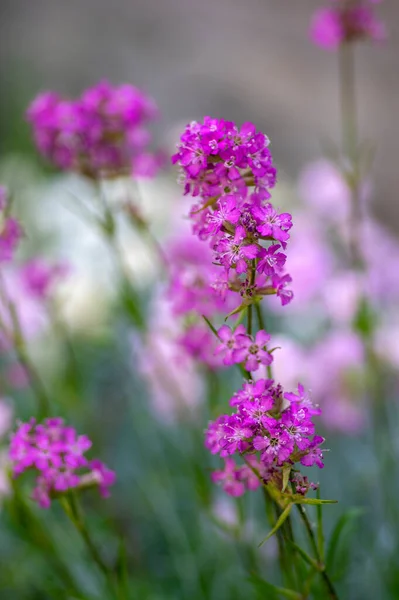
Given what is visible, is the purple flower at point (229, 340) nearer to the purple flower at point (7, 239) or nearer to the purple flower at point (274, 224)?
the purple flower at point (274, 224)

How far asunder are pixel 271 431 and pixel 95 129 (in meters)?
0.47

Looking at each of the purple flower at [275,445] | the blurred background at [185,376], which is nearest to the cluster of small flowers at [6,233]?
the blurred background at [185,376]

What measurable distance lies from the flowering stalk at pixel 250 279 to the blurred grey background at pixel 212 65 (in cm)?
193

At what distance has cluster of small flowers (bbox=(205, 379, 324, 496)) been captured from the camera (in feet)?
1.57

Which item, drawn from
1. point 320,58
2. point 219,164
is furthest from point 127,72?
point 219,164

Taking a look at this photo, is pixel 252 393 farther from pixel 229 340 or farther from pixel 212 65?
pixel 212 65

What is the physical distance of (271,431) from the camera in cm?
48

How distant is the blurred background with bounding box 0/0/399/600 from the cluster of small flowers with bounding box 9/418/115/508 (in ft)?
0.35

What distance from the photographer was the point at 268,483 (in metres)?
0.51

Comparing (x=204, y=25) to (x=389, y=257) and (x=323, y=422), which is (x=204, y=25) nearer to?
(x=389, y=257)

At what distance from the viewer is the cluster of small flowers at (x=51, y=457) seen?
1.92ft

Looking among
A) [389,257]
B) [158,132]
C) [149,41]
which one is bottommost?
[389,257]

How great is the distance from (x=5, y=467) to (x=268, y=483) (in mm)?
353

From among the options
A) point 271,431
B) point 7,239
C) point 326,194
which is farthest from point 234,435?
point 326,194
